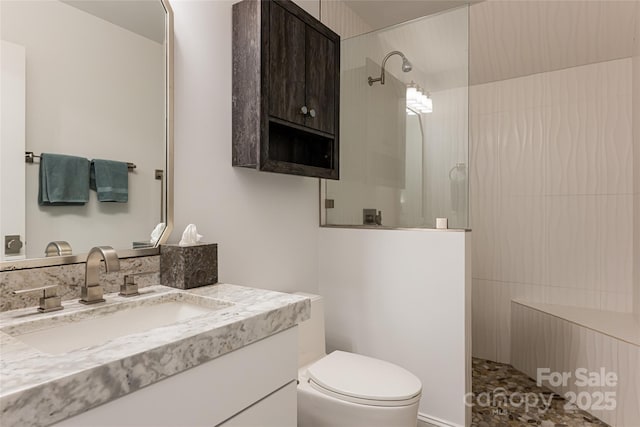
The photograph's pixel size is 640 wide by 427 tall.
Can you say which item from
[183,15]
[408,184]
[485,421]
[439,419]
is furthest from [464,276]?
[183,15]

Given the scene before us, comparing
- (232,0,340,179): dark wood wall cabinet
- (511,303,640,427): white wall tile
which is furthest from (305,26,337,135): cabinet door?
(511,303,640,427): white wall tile

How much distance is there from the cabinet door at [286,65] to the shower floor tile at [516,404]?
167cm

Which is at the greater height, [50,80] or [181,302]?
[50,80]

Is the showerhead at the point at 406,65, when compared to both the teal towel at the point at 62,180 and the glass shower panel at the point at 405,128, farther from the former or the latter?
the teal towel at the point at 62,180

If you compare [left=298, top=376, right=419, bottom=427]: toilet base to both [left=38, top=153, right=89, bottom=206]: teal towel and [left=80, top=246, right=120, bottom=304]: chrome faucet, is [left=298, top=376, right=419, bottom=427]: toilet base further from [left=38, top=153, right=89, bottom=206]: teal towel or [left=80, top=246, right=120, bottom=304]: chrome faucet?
[left=38, top=153, right=89, bottom=206]: teal towel

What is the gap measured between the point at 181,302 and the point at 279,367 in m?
0.41

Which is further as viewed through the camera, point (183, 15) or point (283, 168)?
point (283, 168)

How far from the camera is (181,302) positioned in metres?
1.21

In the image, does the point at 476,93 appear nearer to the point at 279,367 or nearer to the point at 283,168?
the point at 283,168

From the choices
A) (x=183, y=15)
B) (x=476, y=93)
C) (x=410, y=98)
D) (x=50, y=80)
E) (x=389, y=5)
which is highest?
(x=389, y=5)

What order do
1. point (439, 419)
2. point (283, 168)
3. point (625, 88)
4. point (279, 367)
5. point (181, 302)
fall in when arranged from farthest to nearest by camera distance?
point (625, 88) < point (439, 419) < point (283, 168) < point (181, 302) < point (279, 367)

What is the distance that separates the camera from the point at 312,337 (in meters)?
1.84

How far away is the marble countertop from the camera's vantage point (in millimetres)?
560

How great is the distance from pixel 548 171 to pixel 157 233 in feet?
8.80
